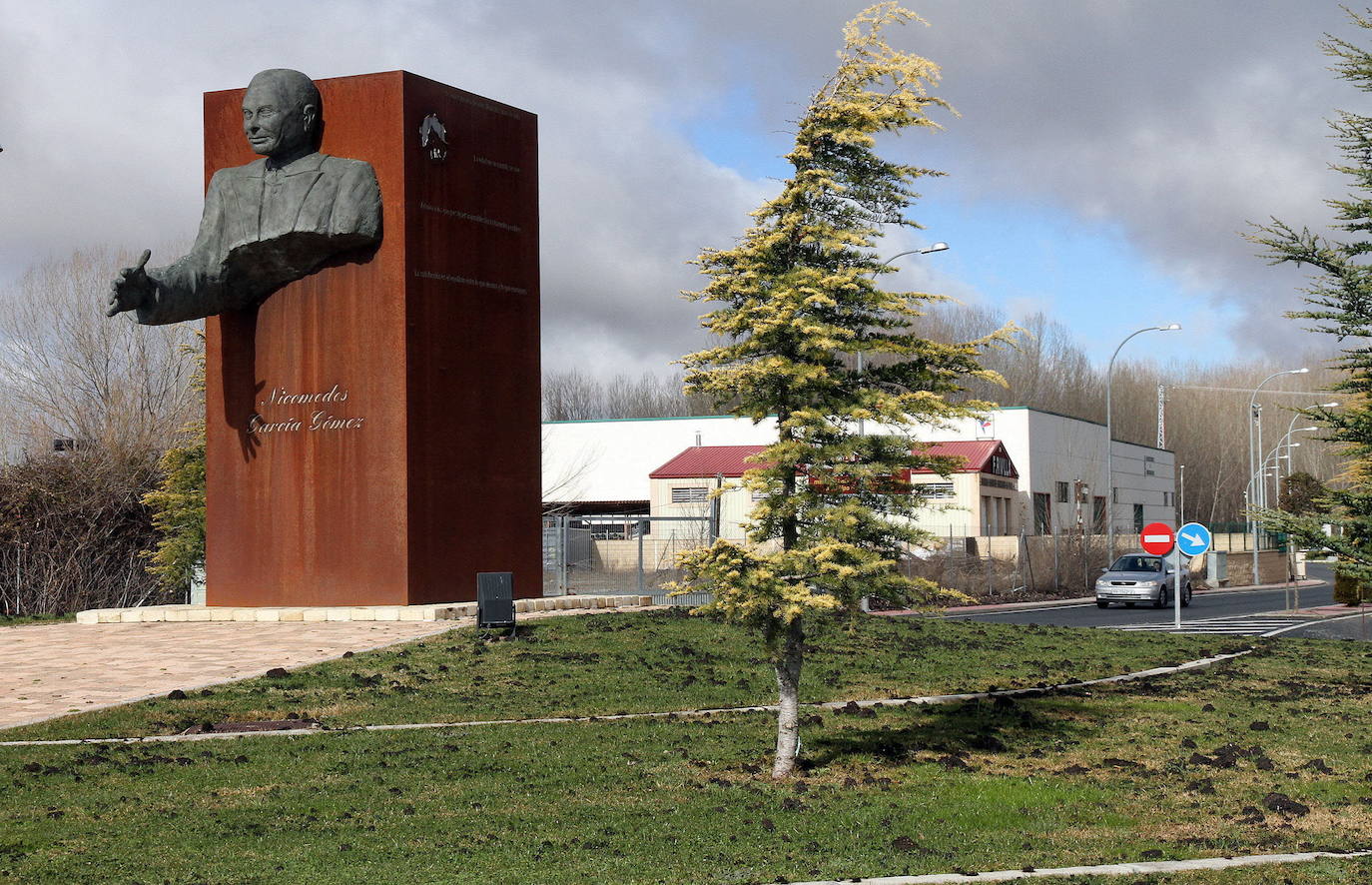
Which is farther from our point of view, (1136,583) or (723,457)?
(723,457)

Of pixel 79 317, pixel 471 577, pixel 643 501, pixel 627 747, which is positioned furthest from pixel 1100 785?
pixel 643 501

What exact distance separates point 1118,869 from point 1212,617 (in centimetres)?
2603

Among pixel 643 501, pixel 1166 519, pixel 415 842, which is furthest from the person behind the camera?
pixel 1166 519

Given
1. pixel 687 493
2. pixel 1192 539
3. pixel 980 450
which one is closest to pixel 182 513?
pixel 1192 539

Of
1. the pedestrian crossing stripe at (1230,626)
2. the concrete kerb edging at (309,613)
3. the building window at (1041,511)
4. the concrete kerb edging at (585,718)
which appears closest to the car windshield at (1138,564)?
the pedestrian crossing stripe at (1230,626)

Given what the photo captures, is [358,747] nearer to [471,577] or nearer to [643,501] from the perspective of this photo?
[471,577]

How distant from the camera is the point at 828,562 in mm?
10117

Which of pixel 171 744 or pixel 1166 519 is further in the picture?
pixel 1166 519

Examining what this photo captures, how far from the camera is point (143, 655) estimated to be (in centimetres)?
1753

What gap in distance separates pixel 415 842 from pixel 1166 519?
232 feet

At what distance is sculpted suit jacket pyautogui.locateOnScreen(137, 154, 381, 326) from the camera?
2083 cm

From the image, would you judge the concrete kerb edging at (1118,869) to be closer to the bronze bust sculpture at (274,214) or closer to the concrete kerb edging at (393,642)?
the concrete kerb edging at (393,642)

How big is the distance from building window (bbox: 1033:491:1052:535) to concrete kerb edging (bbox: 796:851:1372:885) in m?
49.8

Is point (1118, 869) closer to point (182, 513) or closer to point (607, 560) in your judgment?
point (182, 513)
